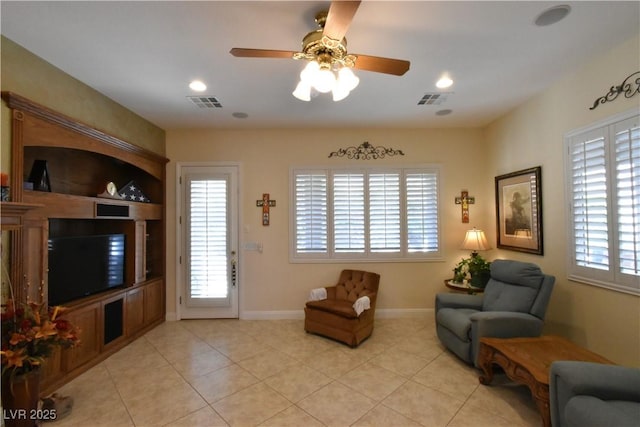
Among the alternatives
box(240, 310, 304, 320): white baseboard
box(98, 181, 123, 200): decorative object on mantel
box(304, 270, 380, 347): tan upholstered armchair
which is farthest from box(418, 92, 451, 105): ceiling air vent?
box(98, 181, 123, 200): decorative object on mantel

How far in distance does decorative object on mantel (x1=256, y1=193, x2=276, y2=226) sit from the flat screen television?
1.77 meters

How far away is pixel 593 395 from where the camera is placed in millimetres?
1576

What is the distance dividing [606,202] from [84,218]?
4.88 meters

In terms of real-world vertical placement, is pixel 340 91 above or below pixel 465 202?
above

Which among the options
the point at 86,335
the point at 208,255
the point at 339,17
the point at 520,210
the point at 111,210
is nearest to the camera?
the point at 339,17

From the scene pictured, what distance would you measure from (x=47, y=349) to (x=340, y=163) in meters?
3.65

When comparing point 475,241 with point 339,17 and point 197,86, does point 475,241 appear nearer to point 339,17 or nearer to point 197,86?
point 339,17

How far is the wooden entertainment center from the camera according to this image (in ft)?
7.23

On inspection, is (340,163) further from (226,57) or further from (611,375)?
(611,375)

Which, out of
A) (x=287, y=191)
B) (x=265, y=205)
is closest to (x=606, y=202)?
(x=287, y=191)

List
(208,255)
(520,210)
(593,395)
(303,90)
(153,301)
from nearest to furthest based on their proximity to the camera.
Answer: (593,395) < (303,90) < (520,210) < (153,301) < (208,255)

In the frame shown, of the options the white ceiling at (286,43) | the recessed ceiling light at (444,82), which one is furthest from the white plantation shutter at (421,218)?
the recessed ceiling light at (444,82)

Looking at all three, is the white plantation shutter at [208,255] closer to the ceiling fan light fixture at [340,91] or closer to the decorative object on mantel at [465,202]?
the ceiling fan light fixture at [340,91]

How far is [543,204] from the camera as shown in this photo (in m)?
3.16
